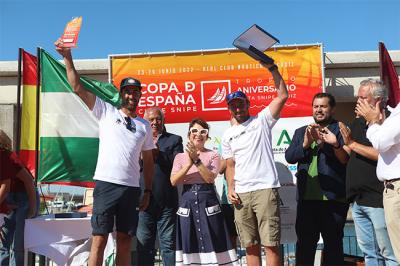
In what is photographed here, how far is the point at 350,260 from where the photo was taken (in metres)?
4.60

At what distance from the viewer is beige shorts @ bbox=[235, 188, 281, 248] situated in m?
3.97

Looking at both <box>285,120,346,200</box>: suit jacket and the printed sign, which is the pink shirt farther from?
the printed sign

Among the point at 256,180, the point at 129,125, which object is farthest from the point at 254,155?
the point at 129,125

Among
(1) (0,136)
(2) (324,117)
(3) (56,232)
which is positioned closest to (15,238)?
(3) (56,232)

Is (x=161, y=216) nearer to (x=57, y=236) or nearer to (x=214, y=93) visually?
(x=57, y=236)

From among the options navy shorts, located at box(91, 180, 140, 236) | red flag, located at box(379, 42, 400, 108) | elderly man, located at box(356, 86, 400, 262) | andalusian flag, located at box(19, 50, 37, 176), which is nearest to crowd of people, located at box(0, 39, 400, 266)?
navy shorts, located at box(91, 180, 140, 236)

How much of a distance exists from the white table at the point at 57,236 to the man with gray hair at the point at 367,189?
96.5 inches

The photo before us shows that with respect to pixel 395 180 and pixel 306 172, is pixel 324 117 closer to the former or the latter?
pixel 306 172

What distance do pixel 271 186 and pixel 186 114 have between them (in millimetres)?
2226

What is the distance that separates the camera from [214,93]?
5949mm

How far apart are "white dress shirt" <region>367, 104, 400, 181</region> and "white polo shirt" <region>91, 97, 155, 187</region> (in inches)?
75.5

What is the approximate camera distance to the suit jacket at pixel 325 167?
4.26 metres

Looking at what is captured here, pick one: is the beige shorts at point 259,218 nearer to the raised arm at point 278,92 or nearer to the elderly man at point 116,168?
the raised arm at point 278,92

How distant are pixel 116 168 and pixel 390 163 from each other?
2.14 metres
